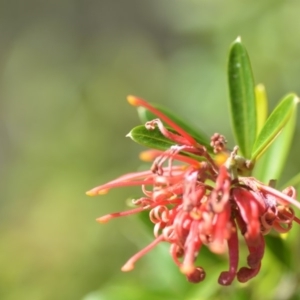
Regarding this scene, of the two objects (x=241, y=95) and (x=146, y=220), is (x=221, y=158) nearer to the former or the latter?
(x=241, y=95)

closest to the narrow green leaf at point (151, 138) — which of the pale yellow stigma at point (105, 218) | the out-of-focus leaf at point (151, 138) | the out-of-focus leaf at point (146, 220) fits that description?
the out-of-focus leaf at point (151, 138)

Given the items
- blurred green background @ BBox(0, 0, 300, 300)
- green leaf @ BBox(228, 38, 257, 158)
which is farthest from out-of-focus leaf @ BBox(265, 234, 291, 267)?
green leaf @ BBox(228, 38, 257, 158)

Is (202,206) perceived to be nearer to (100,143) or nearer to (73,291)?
(73,291)

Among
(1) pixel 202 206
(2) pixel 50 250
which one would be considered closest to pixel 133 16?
(2) pixel 50 250

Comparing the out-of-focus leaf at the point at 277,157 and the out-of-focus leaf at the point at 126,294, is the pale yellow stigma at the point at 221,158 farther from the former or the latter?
the out-of-focus leaf at the point at 126,294

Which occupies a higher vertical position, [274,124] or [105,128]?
[274,124]

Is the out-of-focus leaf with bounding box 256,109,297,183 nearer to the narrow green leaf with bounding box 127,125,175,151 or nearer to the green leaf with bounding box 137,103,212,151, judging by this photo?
the green leaf with bounding box 137,103,212,151

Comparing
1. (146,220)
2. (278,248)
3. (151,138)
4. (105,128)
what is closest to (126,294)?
(146,220)
